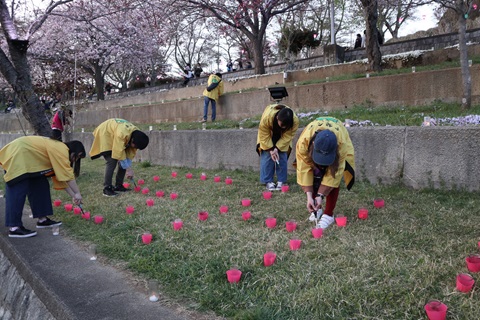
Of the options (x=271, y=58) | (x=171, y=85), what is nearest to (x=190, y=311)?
(x=171, y=85)

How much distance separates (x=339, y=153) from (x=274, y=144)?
2123mm

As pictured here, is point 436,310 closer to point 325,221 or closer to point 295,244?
point 295,244

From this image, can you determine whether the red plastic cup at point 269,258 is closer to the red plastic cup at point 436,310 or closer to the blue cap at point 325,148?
the blue cap at point 325,148

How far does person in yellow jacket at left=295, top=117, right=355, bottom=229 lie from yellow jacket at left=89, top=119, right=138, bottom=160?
3630 millimetres

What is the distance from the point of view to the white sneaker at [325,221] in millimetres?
4102

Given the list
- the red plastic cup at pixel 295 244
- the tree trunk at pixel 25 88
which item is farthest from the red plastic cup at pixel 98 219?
the tree trunk at pixel 25 88

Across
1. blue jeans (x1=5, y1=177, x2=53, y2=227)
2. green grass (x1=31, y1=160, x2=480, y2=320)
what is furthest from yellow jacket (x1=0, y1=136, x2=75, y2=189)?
green grass (x1=31, y1=160, x2=480, y2=320)

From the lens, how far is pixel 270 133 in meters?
6.10

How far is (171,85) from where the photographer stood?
24.0 metres

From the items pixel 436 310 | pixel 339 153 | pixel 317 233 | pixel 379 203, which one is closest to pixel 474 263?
pixel 436 310

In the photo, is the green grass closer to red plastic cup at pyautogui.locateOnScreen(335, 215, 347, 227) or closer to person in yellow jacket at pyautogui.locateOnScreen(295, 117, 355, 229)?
red plastic cup at pyautogui.locateOnScreen(335, 215, 347, 227)

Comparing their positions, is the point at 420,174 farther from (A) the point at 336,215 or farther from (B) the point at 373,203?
(A) the point at 336,215

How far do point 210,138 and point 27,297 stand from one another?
5.00 metres

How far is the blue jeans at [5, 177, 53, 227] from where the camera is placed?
5098mm
